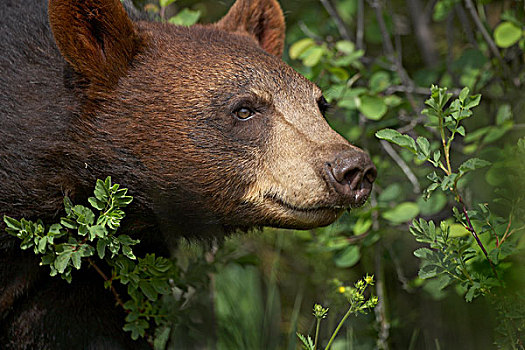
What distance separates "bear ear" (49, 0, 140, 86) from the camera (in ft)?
9.60

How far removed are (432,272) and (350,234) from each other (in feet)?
5.27

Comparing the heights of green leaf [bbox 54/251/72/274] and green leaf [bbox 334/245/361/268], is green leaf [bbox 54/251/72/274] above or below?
above

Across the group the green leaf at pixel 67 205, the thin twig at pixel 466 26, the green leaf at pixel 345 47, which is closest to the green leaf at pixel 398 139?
the green leaf at pixel 67 205

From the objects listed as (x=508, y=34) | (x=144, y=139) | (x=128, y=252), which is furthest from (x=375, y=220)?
(x=128, y=252)

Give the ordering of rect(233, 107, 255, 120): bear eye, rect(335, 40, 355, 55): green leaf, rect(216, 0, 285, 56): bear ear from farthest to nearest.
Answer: rect(335, 40, 355, 55): green leaf
rect(216, 0, 285, 56): bear ear
rect(233, 107, 255, 120): bear eye

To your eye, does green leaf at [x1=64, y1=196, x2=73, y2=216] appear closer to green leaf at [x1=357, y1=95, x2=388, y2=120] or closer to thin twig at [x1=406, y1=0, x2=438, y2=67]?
green leaf at [x1=357, y1=95, x2=388, y2=120]

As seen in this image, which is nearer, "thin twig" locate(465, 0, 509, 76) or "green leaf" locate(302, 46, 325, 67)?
"green leaf" locate(302, 46, 325, 67)

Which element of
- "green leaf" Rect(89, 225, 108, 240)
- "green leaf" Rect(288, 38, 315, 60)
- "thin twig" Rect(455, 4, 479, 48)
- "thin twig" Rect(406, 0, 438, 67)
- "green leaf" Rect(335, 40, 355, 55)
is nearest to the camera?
"green leaf" Rect(89, 225, 108, 240)

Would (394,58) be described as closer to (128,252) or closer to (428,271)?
(428,271)

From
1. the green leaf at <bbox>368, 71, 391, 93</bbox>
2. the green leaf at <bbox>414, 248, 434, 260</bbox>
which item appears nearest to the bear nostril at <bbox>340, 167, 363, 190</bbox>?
the green leaf at <bbox>414, 248, 434, 260</bbox>

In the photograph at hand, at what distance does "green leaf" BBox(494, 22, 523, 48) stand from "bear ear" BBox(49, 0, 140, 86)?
7.08ft

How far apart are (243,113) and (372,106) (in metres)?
1.34

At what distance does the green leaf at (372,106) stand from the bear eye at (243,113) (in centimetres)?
126

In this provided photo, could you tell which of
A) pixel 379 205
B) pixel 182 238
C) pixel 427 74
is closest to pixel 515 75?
pixel 427 74
